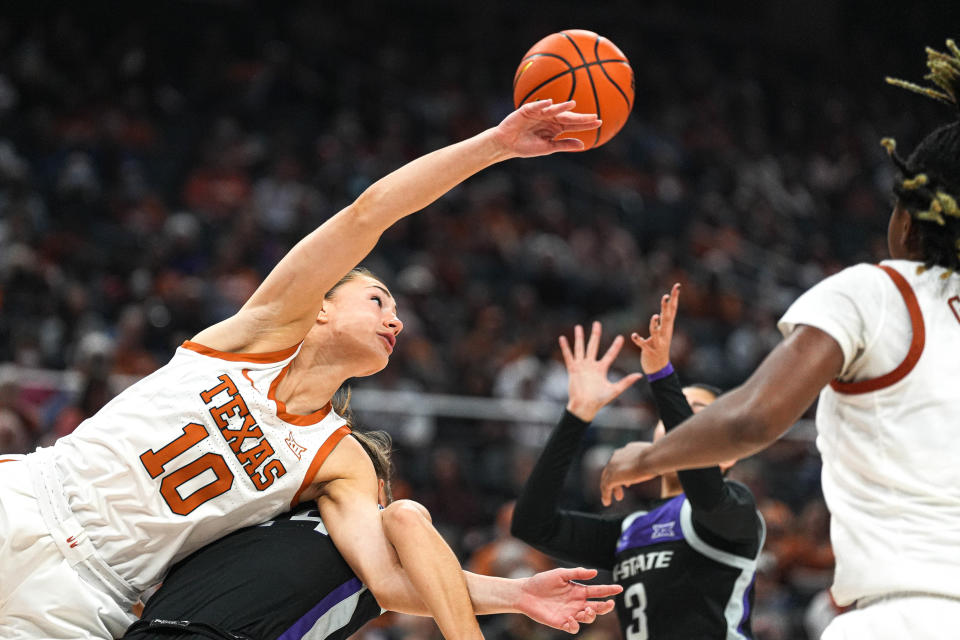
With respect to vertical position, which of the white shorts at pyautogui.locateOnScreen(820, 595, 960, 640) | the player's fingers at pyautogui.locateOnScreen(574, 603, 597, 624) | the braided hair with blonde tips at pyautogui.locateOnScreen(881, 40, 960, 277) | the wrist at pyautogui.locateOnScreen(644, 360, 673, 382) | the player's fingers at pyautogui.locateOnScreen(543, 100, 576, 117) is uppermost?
the player's fingers at pyautogui.locateOnScreen(543, 100, 576, 117)

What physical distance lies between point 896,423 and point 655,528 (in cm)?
176

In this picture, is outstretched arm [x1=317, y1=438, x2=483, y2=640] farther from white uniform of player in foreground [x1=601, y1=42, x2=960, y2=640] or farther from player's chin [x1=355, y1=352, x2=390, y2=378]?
white uniform of player in foreground [x1=601, y1=42, x2=960, y2=640]

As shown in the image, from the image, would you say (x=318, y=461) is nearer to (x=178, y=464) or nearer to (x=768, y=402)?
(x=178, y=464)

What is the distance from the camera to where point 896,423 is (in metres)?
2.36

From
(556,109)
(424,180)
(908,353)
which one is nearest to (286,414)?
(424,180)

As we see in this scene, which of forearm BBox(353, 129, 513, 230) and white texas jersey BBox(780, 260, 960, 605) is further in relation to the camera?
forearm BBox(353, 129, 513, 230)

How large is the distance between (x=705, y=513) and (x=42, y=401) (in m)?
6.00

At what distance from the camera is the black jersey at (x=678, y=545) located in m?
3.72

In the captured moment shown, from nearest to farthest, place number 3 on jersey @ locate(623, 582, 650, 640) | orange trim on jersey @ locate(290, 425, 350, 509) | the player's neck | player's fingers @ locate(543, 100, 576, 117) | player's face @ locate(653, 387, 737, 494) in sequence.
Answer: player's fingers @ locate(543, 100, 576, 117) < orange trim on jersey @ locate(290, 425, 350, 509) < the player's neck < number 3 on jersey @ locate(623, 582, 650, 640) < player's face @ locate(653, 387, 737, 494)

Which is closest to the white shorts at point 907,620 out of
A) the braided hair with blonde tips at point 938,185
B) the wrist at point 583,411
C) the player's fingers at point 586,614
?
the braided hair with blonde tips at point 938,185

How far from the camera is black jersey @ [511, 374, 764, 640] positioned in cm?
372

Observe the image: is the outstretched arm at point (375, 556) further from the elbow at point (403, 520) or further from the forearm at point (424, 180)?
the forearm at point (424, 180)

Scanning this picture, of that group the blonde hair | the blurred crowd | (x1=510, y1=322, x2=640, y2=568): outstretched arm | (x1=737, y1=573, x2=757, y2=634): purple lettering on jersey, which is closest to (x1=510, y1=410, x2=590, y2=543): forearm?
(x1=510, y1=322, x2=640, y2=568): outstretched arm

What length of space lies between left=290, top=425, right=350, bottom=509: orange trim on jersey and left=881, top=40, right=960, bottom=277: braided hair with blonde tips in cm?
190
